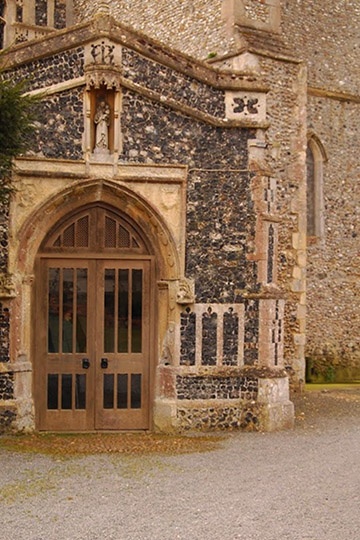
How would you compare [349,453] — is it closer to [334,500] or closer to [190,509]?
[334,500]

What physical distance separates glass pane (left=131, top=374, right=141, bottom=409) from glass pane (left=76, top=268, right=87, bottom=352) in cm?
82

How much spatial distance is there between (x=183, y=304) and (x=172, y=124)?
8.29 ft

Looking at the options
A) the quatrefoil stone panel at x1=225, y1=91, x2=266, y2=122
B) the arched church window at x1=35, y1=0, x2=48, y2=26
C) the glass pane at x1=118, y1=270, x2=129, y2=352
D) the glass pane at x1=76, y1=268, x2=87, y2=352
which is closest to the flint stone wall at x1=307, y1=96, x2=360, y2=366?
the arched church window at x1=35, y1=0, x2=48, y2=26

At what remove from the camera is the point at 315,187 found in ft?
66.2

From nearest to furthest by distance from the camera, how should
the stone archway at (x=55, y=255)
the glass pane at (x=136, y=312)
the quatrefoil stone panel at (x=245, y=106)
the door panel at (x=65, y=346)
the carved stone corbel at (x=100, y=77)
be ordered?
1. the stone archway at (x=55, y=255)
2. the carved stone corbel at (x=100, y=77)
3. the door panel at (x=65, y=346)
4. the glass pane at (x=136, y=312)
5. the quatrefoil stone panel at (x=245, y=106)

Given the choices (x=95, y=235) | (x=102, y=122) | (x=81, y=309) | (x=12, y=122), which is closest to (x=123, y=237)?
(x=95, y=235)

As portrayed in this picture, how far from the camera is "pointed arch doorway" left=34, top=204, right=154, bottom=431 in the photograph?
1118 cm

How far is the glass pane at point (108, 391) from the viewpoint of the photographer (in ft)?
36.9

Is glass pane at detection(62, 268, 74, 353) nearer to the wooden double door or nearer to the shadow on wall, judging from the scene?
the wooden double door

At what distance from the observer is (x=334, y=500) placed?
758cm

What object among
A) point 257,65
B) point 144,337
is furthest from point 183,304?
point 257,65

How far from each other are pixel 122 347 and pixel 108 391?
637mm

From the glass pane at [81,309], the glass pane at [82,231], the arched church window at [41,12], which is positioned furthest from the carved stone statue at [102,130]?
the arched church window at [41,12]

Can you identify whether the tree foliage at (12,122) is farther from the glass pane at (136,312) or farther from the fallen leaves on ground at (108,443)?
the fallen leaves on ground at (108,443)
